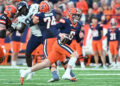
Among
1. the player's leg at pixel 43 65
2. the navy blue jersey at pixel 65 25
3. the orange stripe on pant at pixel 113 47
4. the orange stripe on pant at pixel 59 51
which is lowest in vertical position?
the orange stripe on pant at pixel 113 47

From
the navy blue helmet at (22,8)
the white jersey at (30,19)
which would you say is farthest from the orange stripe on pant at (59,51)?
the navy blue helmet at (22,8)

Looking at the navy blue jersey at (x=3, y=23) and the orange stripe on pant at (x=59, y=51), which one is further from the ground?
the navy blue jersey at (x=3, y=23)

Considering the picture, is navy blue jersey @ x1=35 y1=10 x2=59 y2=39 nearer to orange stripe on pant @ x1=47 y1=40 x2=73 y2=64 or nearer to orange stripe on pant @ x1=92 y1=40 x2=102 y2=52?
orange stripe on pant @ x1=47 y1=40 x2=73 y2=64

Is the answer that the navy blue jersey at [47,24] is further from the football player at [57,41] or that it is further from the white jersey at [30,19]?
the white jersey at [30,19]

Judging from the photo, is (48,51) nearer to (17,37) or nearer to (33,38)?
(33,38)

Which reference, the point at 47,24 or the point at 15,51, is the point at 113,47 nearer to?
the point at 15,51

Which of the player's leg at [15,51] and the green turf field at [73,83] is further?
the player's leg at [15,51]

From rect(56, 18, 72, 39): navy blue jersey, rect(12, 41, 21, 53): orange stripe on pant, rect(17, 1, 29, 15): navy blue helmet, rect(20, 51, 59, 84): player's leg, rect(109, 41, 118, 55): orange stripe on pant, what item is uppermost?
rect(17, 1, 29, 15): navy blue helmet

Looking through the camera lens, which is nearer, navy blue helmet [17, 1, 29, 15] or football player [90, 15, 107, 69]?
navy blue helmet [17, 1, 29, 15]

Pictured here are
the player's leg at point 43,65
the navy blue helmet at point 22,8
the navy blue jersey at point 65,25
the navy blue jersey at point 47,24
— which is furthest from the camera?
the navy blue helmet at point 22,8

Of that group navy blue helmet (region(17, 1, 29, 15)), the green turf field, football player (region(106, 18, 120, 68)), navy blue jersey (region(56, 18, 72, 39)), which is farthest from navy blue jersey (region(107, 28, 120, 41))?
navy blue jersey (region(56, 18, 72, 39))

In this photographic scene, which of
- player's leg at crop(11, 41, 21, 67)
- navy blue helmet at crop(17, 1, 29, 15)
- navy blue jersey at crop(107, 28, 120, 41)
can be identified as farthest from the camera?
navy blue jersey at crop(107, 28, 120, 41)

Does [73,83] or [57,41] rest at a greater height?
[57,41]

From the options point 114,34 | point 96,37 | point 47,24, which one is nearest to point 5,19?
point 47,24
